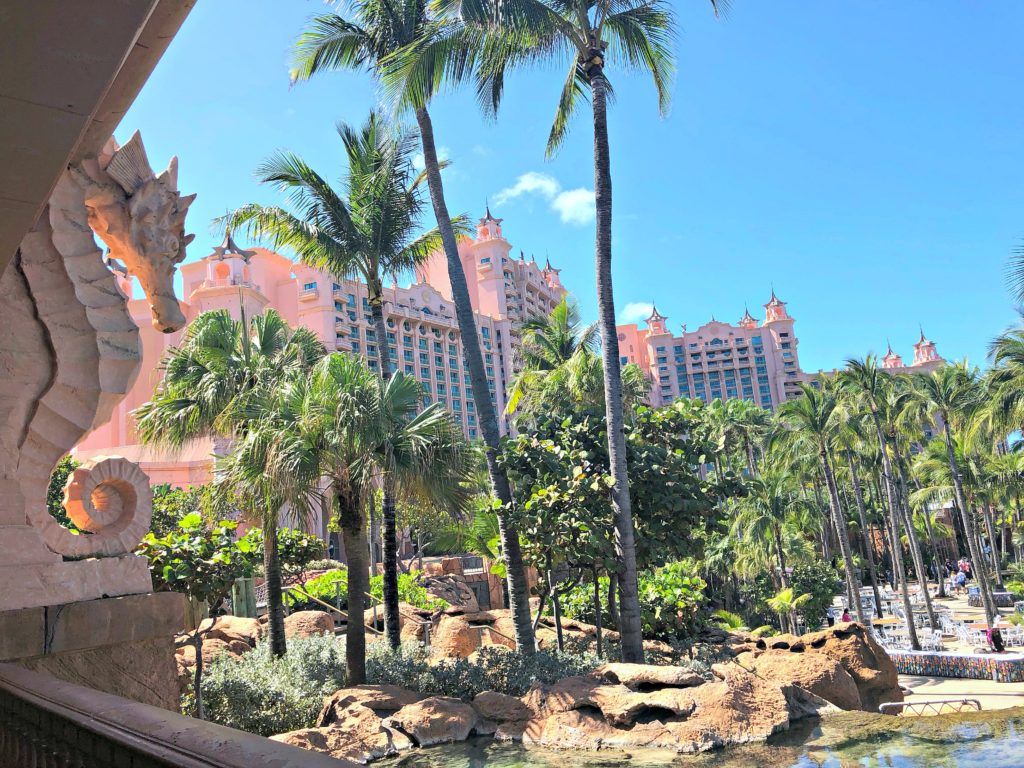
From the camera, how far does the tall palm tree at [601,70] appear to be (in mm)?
11914

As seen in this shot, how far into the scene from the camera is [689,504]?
43.2 feet

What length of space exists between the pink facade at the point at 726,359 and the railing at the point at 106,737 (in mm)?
121910

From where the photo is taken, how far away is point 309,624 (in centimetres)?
1712

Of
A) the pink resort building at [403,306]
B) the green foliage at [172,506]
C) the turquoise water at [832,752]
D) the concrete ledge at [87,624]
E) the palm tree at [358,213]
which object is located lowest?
the turquoise water at [832,752]

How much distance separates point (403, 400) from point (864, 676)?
8591mm

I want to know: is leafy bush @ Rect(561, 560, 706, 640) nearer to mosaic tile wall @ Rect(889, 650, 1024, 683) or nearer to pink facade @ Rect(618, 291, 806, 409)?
mosaic tile wall @ Rect(889, 650, 1024, 683)

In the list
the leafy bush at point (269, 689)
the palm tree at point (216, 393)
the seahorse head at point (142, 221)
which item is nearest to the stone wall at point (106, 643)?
the seahorse head at point (142, 221)

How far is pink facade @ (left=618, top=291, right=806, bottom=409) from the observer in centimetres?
12575

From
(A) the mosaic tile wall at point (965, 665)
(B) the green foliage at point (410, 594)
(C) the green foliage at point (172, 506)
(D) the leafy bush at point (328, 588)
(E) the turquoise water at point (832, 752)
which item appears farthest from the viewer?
(C) the green foliage at point (172, 506)

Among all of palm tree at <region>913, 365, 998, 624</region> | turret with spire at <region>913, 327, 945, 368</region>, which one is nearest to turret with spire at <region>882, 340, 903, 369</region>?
turret with spire at <region>913, 327, 945, 368</region>

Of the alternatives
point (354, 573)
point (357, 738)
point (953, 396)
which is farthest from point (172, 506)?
point (953, 396)

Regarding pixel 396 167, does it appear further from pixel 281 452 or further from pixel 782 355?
pixel 782 355

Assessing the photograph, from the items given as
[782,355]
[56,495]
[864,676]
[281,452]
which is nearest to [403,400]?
[281,452]

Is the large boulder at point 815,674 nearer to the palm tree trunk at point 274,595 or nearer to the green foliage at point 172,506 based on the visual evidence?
the palm tree trunk at point 274,595
